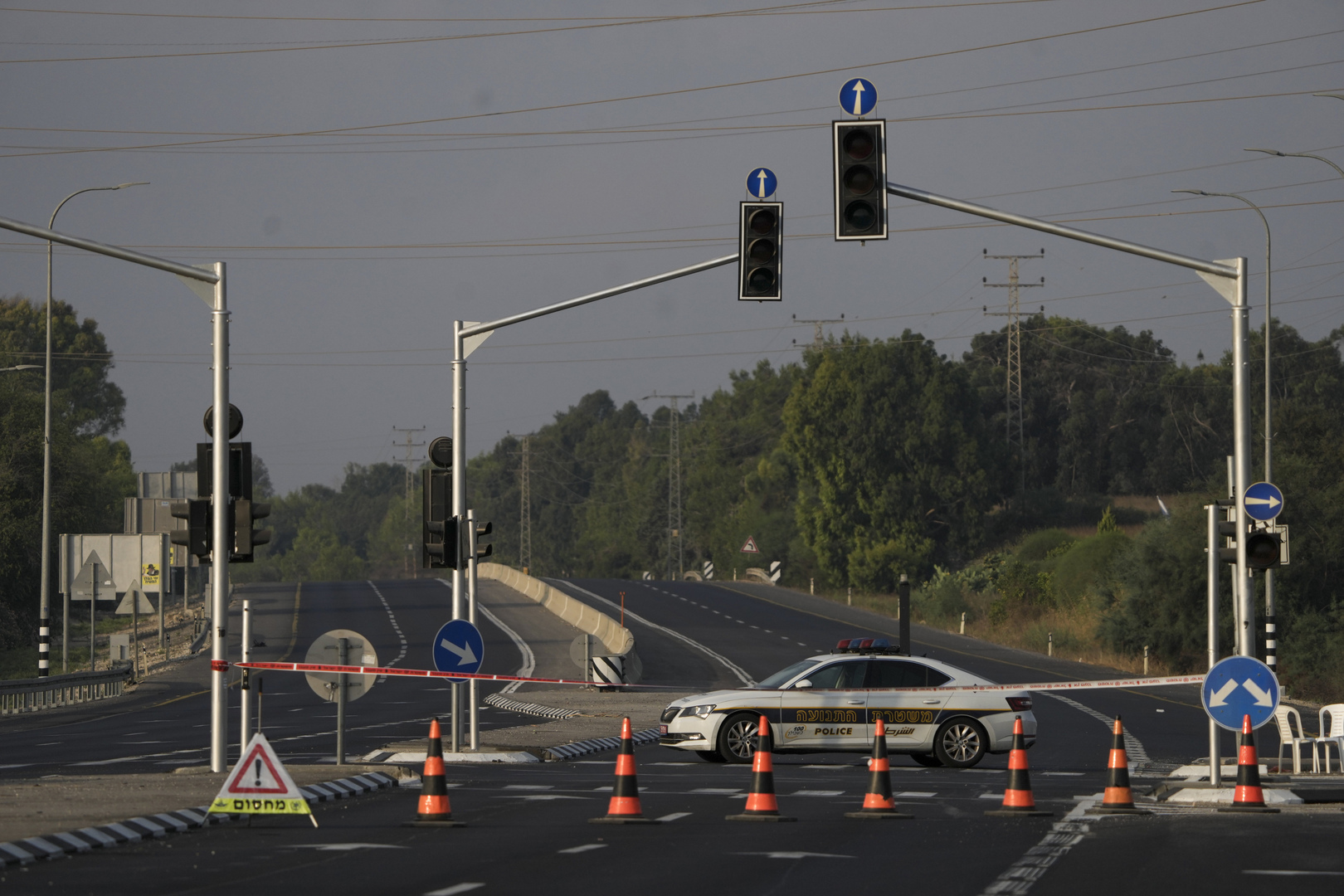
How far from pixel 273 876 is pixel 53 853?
6.21 ft

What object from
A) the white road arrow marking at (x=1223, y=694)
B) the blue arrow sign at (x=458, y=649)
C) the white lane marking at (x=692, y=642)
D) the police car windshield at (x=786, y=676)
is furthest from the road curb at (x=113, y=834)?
the white lane marking at (x=692, y=642)

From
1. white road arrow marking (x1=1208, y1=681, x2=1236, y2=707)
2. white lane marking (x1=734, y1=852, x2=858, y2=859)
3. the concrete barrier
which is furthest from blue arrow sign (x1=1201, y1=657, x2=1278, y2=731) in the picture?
the concrete barrier

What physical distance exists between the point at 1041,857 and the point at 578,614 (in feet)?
173

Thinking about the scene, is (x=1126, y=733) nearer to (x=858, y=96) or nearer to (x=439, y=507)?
(x=439, y=507)

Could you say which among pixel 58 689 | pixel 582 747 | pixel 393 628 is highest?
pixel 582 747

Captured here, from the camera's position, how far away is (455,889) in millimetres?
9766

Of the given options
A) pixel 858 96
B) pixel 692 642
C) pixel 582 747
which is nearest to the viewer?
pixel 858 96

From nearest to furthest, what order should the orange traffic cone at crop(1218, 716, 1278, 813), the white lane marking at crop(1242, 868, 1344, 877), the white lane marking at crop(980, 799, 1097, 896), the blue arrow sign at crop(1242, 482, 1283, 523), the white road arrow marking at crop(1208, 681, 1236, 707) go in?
the white lane marking at crop(980, 799, 1097, 896) → the white lane marking at crop(1242, 868, 1344, 877) → the orange traffic cone at crop(1218, 716, 1278, 813) → the white road arrow marking at crop(1208, 681, 1236, 707) → the blue arrow sign at crop(1242, 482, 1283, 523)

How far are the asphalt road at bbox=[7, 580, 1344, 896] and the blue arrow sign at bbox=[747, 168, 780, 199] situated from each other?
22.1 ft

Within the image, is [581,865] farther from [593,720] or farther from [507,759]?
[593,720]

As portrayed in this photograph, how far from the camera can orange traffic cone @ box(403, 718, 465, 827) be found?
13.2 meters

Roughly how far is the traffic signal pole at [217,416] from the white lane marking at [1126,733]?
9.50 metres

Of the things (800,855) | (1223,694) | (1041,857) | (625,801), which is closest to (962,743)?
(1223,694)

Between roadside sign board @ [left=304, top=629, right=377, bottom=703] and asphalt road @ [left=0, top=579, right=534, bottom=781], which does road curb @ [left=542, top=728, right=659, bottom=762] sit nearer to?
asphalt road @ [left=0, top=579, right=534, bottom=781]
